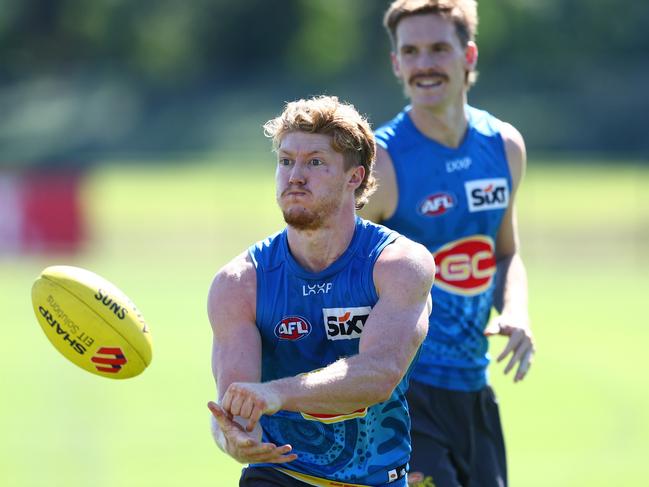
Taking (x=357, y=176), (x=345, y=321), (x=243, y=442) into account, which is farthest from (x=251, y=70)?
(x=243, y=442)

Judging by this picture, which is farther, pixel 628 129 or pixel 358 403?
pixel 628 129

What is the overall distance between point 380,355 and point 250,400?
573 mm

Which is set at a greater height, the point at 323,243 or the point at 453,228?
the point at 453,228

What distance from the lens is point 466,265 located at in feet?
22.0

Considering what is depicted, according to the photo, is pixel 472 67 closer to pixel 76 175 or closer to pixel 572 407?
pixel 572 407

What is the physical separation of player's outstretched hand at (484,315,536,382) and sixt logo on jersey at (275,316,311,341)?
111 centimetres

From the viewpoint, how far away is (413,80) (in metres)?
6.84

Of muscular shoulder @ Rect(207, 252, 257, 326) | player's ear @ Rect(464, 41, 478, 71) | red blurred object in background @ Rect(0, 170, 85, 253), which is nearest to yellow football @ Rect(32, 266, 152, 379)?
muscular shoulder @ Rect(207, 252, 257, 326)

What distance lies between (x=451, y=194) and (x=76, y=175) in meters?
20.9

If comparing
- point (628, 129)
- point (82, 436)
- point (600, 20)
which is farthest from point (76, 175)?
point (600, 20)

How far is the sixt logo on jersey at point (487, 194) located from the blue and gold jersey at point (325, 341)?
1.42m

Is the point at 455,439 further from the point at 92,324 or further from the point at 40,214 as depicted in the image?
the point at 40,214

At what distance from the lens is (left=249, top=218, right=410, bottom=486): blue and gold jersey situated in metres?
5.31

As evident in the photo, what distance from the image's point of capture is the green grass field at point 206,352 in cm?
1191
